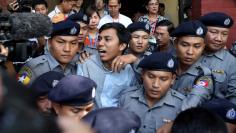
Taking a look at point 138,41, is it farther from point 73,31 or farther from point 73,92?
point 73,92

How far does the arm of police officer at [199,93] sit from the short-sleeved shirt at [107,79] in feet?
1.75

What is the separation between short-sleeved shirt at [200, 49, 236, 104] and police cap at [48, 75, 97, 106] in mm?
1461

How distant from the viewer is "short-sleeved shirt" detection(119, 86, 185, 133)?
8.80ft

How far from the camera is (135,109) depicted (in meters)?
2.76

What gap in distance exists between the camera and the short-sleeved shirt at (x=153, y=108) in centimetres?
268

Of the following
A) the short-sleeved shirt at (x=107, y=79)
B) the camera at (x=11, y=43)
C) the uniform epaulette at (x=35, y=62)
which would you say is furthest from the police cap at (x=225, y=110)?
the uniform epaulette at (x=35, y=62)

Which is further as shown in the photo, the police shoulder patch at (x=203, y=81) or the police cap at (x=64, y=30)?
the police cap at (x=64, y=30)

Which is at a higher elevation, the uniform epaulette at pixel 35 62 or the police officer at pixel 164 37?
the uniform epaulette at pixel 35 62

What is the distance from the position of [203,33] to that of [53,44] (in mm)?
1291

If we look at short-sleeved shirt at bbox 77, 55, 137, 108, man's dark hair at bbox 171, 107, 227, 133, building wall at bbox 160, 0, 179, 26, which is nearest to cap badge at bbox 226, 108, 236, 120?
man's dark hair at bbox 171, 107, 227, 133

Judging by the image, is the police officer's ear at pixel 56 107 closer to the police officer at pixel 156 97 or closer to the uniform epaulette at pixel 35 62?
the police officer at pixel 156 97

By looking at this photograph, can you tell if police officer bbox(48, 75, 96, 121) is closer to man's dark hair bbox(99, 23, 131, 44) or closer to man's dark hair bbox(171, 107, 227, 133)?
man's dark hair bbox(171, 107, 227, 133)

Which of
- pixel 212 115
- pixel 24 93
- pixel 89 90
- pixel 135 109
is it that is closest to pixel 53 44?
pixel 135 109

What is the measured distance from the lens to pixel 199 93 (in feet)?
9.14
